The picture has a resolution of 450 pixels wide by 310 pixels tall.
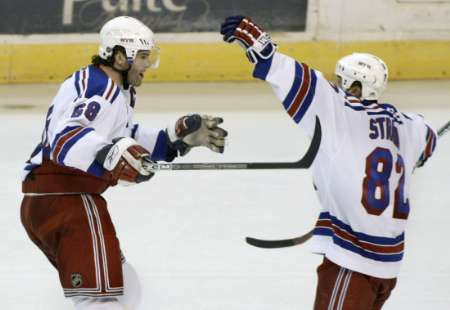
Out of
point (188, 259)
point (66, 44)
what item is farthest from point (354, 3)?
point (188, 259)

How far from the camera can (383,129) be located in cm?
301

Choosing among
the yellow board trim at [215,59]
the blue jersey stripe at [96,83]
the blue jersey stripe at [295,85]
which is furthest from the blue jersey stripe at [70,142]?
the yellow board trim at [215,59]

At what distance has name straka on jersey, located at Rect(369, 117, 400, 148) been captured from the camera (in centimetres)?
300

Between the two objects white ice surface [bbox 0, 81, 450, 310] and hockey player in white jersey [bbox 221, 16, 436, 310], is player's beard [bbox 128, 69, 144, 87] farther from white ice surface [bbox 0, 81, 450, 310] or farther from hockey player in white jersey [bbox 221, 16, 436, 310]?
white ice surface [bbox 0, 81, 450, 310]

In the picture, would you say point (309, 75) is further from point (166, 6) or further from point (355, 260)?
point (166, 6)

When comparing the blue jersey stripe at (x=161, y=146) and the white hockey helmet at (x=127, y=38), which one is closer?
the white hockey helmet at (x=127, y=38)

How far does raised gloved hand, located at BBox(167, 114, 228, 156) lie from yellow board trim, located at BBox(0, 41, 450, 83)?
4.67 meters

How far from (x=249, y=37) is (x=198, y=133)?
0.83 metres

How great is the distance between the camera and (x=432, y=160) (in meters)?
6.03

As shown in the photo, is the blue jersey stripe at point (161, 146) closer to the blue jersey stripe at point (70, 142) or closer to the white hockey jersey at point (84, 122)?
the white hockey jersey at point (84, 122)

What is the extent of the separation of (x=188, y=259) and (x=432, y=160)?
205cm

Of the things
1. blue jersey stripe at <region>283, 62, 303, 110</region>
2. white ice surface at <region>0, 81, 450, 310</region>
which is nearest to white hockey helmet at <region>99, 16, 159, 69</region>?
blue jersey stripe at <region>283, 62, 303, 110</region>

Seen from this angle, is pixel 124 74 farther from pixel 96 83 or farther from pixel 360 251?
pixel 360 251

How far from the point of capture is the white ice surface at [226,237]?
4.12m
